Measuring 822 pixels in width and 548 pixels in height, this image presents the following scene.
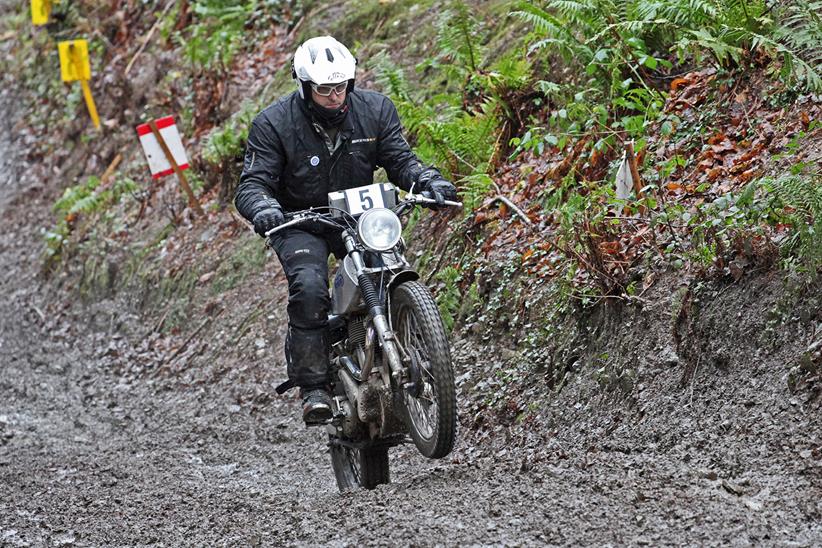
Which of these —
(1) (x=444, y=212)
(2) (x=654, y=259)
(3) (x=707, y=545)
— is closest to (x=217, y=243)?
(1) (x=444, y=212)

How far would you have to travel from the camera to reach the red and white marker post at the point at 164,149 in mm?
13648

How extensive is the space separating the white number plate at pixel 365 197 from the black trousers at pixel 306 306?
0.43 m

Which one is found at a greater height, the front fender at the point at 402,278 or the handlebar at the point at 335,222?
the handlebar at the point at 335,222

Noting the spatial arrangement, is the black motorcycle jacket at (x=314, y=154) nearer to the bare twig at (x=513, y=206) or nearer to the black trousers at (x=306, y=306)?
the black trousers at (x=306, y=306)

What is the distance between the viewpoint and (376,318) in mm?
6004

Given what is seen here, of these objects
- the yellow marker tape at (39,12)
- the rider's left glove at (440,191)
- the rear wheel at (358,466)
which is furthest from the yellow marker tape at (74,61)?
the rider's left glove at (440,191)

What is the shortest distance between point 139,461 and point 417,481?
344cm

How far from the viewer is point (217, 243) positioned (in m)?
13.2

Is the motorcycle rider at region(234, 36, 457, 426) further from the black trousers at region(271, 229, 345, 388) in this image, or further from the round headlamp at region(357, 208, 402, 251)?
the round headlamp at region(357, 208, 402, 251)

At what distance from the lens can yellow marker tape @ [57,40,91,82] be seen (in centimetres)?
1738

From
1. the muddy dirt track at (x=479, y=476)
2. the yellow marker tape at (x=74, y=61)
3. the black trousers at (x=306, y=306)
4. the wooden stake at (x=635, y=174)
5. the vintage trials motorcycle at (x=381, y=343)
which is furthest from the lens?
the yellow marker tape at (x=74, y=61)

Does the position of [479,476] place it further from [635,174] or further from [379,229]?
[635,174]

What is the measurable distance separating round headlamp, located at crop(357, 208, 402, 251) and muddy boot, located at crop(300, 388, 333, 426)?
42.8 inches

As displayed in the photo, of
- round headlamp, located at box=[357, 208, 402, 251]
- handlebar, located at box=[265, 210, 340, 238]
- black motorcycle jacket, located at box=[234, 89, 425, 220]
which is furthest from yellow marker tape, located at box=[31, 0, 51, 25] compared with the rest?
round headlamp, located at box=[357, 208, 402, 251]
